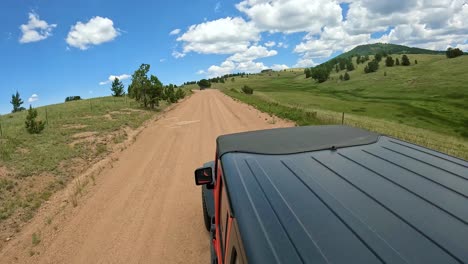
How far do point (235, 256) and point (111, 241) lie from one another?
4433 millimetres

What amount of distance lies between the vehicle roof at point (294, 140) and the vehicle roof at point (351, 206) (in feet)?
0.61

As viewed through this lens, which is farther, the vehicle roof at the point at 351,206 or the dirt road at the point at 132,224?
the dirt road at the point at 132,224

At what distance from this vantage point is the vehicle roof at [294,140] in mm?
3252

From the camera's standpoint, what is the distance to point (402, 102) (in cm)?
5791

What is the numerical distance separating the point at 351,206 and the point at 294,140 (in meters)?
1.58

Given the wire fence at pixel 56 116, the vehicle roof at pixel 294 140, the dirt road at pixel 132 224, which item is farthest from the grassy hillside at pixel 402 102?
the wire fence at pixel 56 116

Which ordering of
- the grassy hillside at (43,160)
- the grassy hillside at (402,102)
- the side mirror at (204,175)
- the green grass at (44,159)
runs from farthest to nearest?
the grassy hillside at (402,102)
the green grass at (44,159)
the grassy hillside at (43,160)
the side mirror at (204,175)

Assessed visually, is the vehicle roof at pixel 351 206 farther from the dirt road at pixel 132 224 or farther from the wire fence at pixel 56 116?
the wire fence at pixel 56 116

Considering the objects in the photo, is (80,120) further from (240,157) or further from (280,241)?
(280,241)

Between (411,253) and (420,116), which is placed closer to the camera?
(411,253)

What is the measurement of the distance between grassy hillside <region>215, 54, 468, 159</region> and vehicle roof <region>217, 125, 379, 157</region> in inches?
493

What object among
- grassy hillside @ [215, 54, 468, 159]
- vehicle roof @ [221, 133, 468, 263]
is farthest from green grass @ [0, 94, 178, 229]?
grassy hillside @ [215, 54, 468, 159]

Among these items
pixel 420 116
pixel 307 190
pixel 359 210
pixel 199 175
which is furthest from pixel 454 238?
pixel 420 116

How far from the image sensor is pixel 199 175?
13.9 ft
